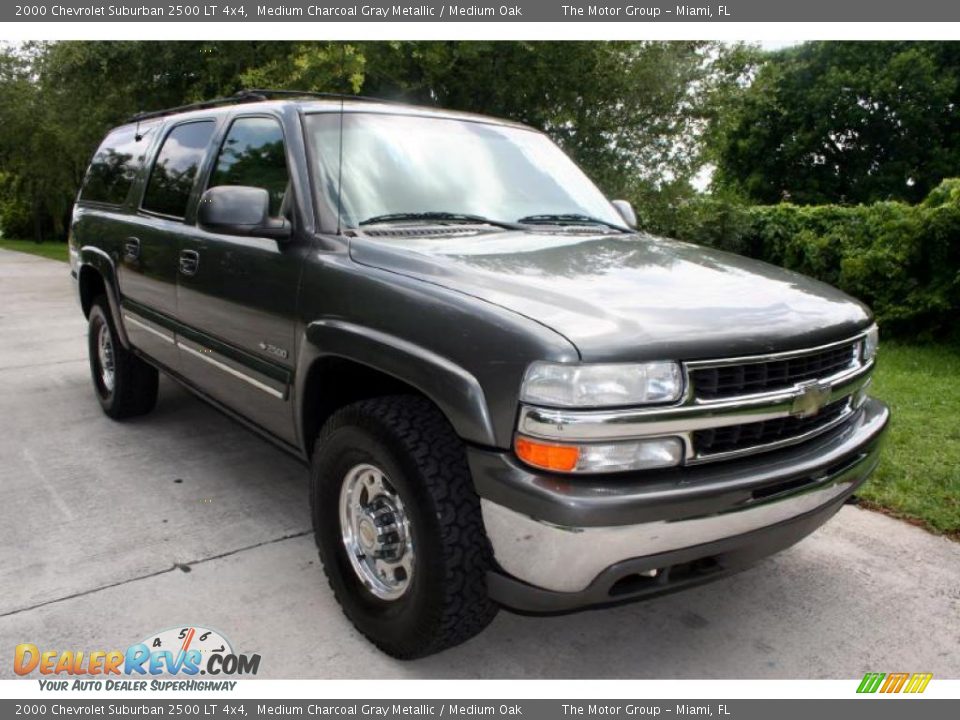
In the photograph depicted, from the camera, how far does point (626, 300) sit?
2479 millimetres

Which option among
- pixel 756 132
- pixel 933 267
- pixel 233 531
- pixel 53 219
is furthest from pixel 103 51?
pixel 756 132

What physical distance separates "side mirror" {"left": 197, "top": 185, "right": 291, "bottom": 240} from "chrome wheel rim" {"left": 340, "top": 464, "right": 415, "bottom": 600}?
1028mm

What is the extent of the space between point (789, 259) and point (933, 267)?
2266mm

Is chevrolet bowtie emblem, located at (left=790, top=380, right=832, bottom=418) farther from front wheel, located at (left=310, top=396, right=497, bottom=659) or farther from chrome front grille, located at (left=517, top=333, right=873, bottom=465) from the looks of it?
front wheel, located at (left=310, top=396, right=497, bottom=659)

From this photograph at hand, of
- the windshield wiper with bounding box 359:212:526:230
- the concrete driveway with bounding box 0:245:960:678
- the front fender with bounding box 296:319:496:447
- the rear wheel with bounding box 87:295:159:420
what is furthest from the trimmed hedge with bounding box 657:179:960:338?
the rear wheel with bounding box 87:295:159:420

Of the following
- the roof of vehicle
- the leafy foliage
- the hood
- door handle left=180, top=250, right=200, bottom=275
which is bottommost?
door handle left=180, top=250, right=200, bottom=275

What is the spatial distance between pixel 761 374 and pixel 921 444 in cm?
310

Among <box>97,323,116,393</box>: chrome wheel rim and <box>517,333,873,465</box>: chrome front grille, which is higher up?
<box>517,333,873,465</box>: chrome front grille

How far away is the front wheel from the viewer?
7.92 feet

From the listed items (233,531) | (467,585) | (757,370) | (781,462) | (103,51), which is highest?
(103,51)

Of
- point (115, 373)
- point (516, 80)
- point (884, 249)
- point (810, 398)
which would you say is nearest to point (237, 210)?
point (810, 398)

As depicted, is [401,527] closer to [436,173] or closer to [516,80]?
[436,173]

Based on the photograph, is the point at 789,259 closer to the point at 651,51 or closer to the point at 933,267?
the point at 933,267

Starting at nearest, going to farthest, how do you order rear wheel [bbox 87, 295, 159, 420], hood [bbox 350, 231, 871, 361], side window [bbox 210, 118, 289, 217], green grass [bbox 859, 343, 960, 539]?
1. hood [bbox 350, 231, 871, 361]
2. side window [bbox 210, 118, 289, 217]
3. green grass [bbox 859, 343, 960, 539]
4. rear wheel [bbox 87, 295, 159, 420]
